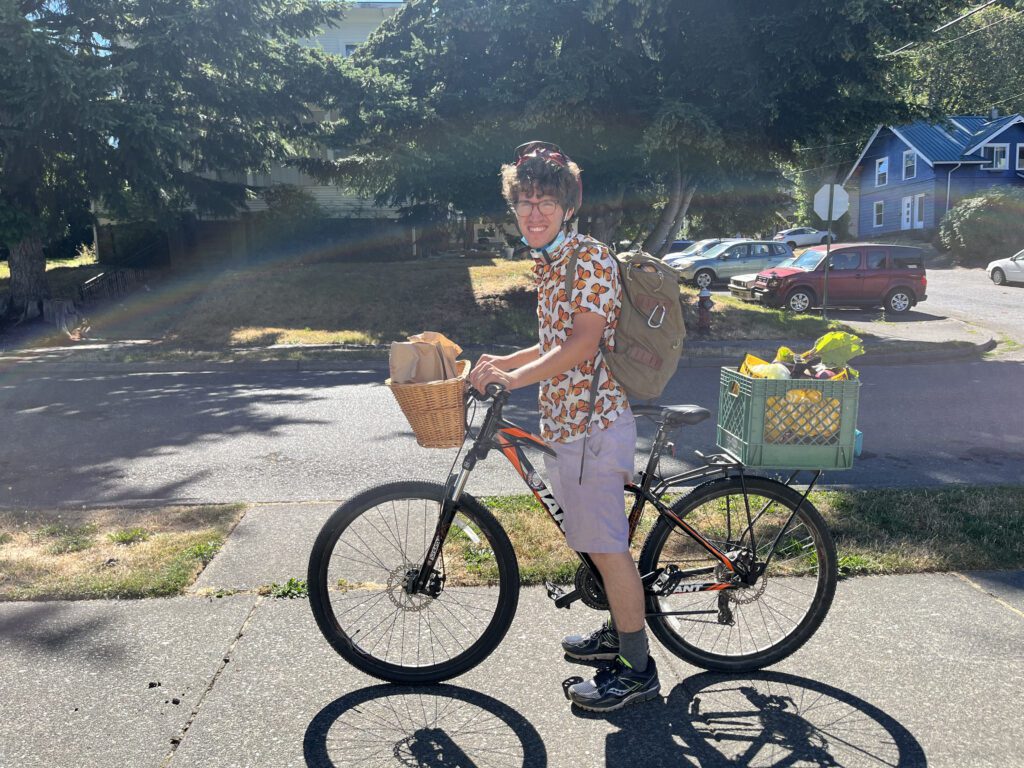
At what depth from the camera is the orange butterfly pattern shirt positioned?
2951mm

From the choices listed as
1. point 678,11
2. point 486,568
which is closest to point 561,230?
point 486,568

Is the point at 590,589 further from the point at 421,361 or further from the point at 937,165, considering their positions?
the point at 937,165

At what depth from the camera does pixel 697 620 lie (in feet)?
11.8

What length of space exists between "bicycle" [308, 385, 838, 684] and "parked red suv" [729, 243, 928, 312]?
1903 centimetres

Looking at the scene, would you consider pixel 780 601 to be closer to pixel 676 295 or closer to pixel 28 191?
pixel 676 295

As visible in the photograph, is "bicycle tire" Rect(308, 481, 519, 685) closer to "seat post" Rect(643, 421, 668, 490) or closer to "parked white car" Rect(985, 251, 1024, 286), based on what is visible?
"seat post" Rect(643, 421, 668, 490)

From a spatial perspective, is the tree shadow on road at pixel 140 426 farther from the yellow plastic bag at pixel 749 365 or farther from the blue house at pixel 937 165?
the blue house at pixel 937 165

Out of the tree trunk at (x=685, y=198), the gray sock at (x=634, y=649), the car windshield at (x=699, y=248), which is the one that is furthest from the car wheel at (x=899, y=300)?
the gray sock at (x=634, y=649)

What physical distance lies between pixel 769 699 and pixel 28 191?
18820mm

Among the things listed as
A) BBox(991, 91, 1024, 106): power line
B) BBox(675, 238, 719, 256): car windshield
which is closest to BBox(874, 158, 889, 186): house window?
BBox(991, 91, 1024, 106): power line

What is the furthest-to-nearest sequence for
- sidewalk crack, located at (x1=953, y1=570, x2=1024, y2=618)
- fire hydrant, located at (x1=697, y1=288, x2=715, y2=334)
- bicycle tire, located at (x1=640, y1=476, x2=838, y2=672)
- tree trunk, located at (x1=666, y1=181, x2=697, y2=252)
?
tree trunk, located at (x1=666, y1=181, x2=697, y2=252)
fire hydrant, located at (x1=697, y1=288, x2=715, y2=334)
sidewalk crack, located at (x1=953, y1=570, x2=1024, y2=618)
bicycle tire, located at (x1=640, y1=476, x2=838, y2=672)

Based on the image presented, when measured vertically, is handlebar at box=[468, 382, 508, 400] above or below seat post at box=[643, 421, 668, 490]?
above

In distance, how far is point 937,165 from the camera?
44219 millimetres

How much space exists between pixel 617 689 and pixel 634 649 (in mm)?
158
